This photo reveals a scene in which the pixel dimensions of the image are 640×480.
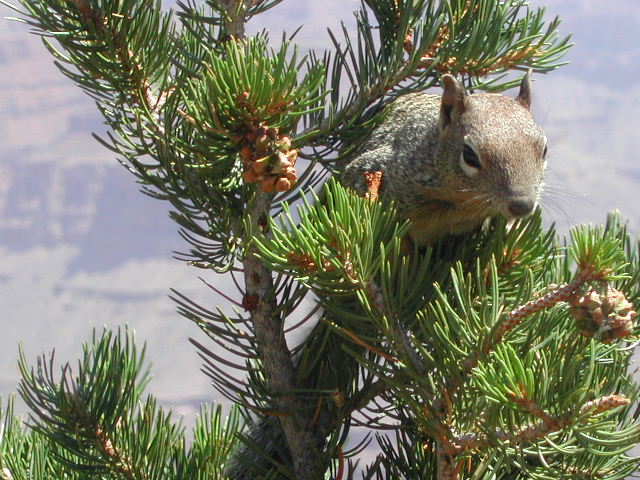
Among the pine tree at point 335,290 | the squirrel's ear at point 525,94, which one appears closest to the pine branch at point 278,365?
the pine tree at point 335,290

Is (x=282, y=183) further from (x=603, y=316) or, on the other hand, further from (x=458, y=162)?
(x=458, y=162)

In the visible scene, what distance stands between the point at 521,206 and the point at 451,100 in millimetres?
259

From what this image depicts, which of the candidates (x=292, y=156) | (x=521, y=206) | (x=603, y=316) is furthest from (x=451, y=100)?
(x=603, y=316)

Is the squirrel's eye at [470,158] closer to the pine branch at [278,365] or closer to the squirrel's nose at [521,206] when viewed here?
the squirrel's nose at [521,206]

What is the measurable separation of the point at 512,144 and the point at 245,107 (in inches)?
17.0

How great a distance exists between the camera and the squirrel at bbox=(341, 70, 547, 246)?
1.07m

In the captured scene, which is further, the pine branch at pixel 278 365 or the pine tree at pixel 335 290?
the pine branch at pixel 278 365

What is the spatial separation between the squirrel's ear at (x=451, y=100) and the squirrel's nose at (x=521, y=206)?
21cm

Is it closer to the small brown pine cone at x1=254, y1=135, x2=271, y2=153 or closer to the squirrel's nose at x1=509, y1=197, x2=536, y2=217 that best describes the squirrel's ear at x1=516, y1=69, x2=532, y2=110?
the squirrel's nose at x1=509, y1=197, x2=536, y2=217

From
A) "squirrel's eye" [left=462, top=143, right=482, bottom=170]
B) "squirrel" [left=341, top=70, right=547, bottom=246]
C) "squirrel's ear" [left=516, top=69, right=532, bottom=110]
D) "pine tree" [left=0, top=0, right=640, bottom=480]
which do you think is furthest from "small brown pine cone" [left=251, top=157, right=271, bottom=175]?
"squirrel's ear" [left=516, top=69, right=532, bottom=110]

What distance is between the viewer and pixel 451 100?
1184mm

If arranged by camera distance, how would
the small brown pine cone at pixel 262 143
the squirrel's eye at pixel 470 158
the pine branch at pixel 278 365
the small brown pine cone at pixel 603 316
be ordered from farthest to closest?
the squirrel's eye at pixel 470 158
the pine branch at pixel 278 365
the small brown pine cone at pixel 262 143
the small brown pine cone at pixel 603 316

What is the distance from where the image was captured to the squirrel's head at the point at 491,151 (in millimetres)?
1049

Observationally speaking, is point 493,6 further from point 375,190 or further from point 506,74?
point 375,190
